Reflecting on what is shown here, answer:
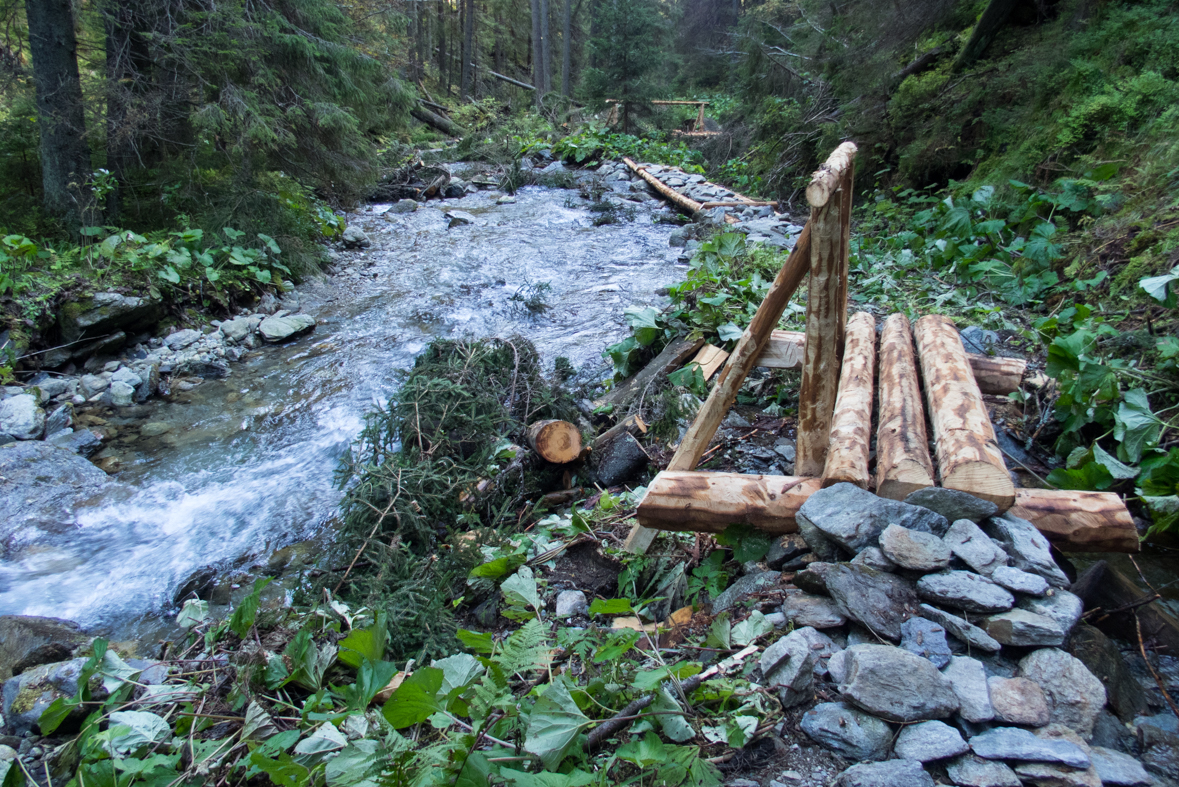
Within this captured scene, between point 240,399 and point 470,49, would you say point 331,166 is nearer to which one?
point 240,399

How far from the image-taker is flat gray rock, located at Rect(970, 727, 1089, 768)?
57.9 inches

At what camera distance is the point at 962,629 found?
1.85m

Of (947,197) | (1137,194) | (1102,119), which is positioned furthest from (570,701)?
(947,197)

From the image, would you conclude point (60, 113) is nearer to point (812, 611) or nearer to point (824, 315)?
point (824, 315)

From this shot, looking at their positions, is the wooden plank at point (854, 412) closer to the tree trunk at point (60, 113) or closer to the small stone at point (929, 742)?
the small stone at point (929, 742)

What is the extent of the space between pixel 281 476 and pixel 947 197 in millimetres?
7362

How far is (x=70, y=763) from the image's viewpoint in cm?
202

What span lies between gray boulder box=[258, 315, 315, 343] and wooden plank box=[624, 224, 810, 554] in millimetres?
5116

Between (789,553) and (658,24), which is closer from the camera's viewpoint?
(789,553)

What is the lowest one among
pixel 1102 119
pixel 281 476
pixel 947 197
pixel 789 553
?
pixel 281 476

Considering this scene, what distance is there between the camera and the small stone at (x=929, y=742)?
5.05ft

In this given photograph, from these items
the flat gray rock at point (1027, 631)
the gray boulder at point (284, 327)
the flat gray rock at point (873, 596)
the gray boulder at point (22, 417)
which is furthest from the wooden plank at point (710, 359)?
the gray boulder at point (22, 417)

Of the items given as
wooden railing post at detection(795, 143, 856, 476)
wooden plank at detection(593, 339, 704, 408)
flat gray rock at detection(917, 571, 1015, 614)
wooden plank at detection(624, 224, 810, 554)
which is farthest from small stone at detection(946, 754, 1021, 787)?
wooden plank at detection(593, 339, 704, 408)

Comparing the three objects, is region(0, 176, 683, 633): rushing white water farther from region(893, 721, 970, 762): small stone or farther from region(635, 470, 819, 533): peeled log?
region(893, 721, 970, 762): small stone
